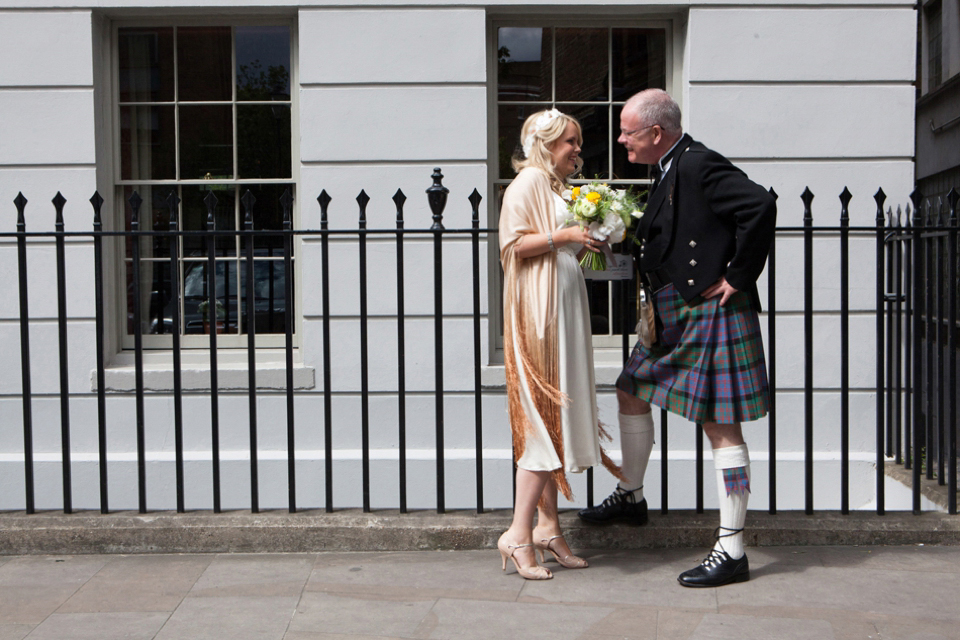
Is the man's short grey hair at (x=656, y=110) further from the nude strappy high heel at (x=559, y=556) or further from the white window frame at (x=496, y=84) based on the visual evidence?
the white window frame at (x=496, y=84)

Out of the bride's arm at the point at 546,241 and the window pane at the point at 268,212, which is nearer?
the bride's arm at the point at 546,241

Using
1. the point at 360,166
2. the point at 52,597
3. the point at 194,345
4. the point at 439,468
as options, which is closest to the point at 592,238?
the point at 439,468

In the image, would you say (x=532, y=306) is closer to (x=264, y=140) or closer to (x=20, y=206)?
(x=20, y=206)

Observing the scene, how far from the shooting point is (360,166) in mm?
6180

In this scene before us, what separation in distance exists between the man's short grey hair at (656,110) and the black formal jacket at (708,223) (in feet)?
0.29

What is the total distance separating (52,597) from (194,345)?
9.50 ft

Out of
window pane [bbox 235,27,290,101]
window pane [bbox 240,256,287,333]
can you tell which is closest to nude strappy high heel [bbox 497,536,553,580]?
window pane [bbox 240,256,287,333]

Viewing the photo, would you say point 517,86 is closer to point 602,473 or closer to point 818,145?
point 818,145

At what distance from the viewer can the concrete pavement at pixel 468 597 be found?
3260 mm

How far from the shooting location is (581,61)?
6.44 metres

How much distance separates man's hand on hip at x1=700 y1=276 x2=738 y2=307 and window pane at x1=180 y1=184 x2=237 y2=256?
12.5ft

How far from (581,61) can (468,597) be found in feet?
13.6

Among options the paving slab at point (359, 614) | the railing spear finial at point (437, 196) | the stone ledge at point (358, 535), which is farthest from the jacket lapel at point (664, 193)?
the paving slab at point (359, 614)

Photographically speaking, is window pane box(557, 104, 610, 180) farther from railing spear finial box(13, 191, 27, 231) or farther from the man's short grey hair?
railing spear finial box(13, 191, 27, 231)
